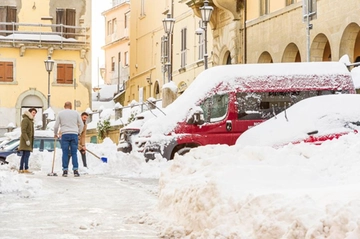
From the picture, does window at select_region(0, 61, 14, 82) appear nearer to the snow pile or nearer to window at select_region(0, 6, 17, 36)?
window at select_region(0, 6, 17, 36)

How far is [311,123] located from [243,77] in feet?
10.6

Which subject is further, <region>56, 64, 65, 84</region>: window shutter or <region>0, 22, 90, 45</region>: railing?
<region>56, 64, 65, 84</region>: window shutter

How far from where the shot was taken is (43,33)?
220ft

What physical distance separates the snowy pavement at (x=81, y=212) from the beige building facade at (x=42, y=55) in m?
48.7

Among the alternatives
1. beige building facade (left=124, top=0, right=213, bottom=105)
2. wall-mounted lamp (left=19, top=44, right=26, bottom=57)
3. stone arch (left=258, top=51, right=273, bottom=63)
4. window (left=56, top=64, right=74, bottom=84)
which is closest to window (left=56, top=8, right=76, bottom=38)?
window (left=56, top=64, right=74, bottom=84)

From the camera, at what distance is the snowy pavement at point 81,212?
406 inches

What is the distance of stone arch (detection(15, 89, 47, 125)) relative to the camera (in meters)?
65.6

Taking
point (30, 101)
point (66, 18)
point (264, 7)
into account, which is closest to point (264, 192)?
point (264, 7)

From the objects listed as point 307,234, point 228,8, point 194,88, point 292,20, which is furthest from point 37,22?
point 307,234

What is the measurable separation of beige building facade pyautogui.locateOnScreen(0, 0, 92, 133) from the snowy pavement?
48.7 metres

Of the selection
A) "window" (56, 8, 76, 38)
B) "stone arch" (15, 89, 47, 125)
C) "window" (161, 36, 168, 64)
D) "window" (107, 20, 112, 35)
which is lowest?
"stone arch" (15, 89, 47, 125)

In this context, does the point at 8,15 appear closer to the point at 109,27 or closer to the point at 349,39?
the point at 109,27

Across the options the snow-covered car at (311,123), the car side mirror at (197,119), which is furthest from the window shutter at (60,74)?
the snow-covered car at (311,123)

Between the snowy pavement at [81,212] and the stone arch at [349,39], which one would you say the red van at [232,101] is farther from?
the stone arch at [349,39]
